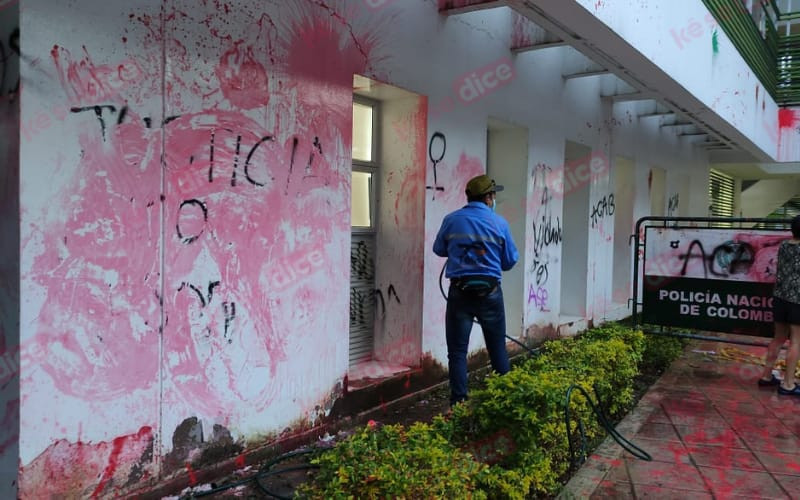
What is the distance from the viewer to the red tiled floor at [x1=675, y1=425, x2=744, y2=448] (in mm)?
4617

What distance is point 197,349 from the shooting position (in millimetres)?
3795

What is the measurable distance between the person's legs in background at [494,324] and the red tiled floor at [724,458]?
4.77 ft

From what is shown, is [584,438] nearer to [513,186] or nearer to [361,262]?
[361,262]

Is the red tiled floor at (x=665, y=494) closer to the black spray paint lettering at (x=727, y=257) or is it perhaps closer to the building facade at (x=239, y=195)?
the building facade at (x=239, y=195)

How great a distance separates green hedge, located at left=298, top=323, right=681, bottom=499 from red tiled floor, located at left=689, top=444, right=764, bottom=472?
691 millimetres

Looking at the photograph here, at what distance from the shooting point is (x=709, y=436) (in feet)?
15.6

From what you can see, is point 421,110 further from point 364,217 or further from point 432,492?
point 432,492

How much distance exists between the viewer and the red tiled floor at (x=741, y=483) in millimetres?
3740

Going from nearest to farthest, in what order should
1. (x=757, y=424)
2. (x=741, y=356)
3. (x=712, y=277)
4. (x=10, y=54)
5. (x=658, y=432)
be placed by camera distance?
(x=10, y=54), (x=658, y=432), (x=757, y=424), (x=712, y=277), (x=741, y=356)

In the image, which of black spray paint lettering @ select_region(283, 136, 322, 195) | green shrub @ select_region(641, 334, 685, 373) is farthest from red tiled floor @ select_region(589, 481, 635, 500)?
green shrub @ select_region(641, 334, 685, 373)

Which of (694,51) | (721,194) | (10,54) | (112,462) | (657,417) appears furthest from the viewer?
(721,194)

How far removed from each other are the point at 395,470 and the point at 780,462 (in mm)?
3038

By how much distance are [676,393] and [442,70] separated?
3.83m

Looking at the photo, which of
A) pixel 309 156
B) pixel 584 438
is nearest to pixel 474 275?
pixel 584 438
